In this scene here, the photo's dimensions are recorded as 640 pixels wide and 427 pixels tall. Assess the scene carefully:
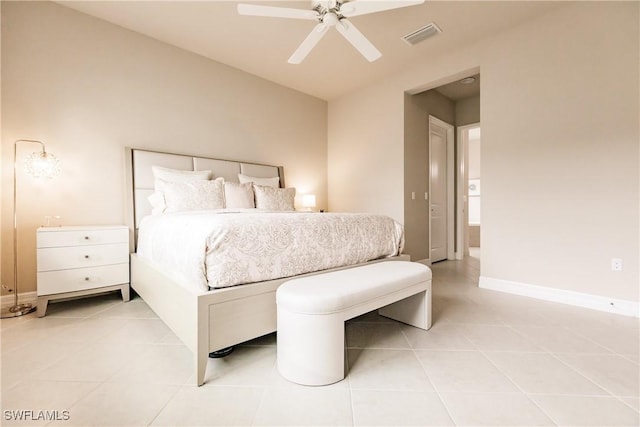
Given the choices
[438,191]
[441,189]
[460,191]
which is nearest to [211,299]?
[438,191]

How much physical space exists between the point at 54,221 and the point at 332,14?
293 centimetres

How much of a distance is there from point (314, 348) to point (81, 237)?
219 centimetres

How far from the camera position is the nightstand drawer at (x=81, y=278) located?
2109mm

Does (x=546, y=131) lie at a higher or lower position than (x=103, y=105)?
lower

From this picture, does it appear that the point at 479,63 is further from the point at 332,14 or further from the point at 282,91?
the point at 282,91

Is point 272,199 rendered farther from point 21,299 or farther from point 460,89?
point 460,89

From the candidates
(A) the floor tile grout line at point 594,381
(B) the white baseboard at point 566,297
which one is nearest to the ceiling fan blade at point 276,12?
(A) the floor tile grout line at point 594,381

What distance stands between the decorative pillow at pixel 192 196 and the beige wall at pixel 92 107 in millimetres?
596

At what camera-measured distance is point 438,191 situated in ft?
14.5

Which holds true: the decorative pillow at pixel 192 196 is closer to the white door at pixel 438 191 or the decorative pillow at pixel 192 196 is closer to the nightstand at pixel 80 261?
the nightstand at pixel 80 261

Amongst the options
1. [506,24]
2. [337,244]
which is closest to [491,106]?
[506,24]

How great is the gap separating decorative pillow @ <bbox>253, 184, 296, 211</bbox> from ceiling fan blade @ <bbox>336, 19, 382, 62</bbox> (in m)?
1.71

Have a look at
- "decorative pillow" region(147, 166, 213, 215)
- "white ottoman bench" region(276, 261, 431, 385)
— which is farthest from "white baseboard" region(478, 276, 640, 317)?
"decorative pillow" region(147, 166, 213, 215)

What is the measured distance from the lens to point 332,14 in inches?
79.8
